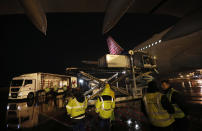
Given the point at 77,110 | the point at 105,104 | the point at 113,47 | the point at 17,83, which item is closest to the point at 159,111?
the point at 105,104

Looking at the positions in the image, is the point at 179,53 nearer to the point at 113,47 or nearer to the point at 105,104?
the point at 113,47

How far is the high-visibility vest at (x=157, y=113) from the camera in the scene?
7.64 ft

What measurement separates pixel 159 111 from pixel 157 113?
0.07 meters

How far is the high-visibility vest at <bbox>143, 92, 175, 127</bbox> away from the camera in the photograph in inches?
91.6

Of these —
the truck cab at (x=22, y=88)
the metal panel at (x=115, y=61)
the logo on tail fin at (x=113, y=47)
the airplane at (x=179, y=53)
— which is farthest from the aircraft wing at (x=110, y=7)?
the logo on tail fin at (x=113, y=47)

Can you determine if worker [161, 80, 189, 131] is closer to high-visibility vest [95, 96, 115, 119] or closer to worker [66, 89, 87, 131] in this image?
high-visibility vest [95, 96, 115, 119]

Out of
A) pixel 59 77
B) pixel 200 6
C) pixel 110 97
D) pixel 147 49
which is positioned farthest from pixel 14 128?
pixel 147 49

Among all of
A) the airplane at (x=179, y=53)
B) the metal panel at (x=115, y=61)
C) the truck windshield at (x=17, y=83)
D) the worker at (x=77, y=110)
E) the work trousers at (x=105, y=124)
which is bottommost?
the work trousers at (x=105, y=124)

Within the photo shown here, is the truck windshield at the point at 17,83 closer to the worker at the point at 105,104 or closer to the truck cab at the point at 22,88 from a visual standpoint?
the truck cab at the point at 22,88

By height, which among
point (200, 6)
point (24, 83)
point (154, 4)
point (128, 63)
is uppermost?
point (154, 4)

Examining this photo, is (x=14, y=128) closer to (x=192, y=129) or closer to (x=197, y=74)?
(x=192, y=129)

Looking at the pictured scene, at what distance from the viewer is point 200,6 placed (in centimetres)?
319

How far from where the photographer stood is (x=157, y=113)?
→ 236 cm

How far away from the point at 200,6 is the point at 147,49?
81.3 ft
